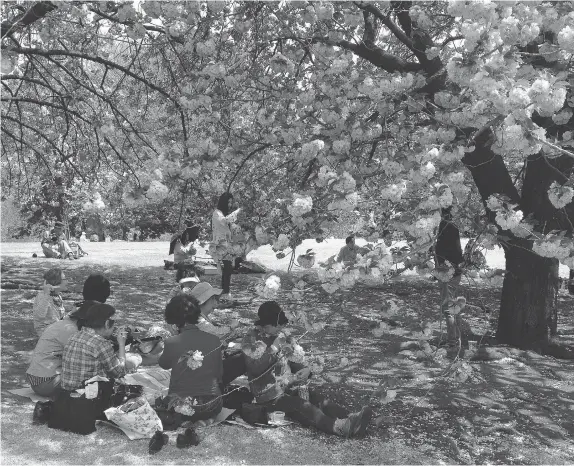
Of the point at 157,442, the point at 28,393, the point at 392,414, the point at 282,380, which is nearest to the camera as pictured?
the point at 157,442

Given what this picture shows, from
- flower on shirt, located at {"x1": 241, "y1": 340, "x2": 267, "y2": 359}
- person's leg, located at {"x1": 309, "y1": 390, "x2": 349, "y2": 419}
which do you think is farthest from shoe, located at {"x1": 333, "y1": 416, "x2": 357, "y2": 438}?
flower on shirt, located at {"x1": 241, "y1": 340, "x2": 267, "y2": 359}

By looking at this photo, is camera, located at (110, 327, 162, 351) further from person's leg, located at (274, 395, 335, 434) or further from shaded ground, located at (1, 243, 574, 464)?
person's leg, located at (274, 395, 335, 434)

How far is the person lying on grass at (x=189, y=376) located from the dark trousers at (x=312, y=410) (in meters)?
0.46

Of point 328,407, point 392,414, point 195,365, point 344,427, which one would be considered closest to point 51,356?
point 195,365

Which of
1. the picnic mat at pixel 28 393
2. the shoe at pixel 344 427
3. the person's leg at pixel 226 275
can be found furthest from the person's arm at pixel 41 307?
the person's leg at pixel 226 275

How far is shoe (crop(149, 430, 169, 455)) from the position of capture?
3952 mm

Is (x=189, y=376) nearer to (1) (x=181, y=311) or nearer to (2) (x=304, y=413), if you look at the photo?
(1) (x=181, y=311)

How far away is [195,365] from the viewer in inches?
165

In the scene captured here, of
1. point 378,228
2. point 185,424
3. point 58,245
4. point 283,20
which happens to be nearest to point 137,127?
point 283,20

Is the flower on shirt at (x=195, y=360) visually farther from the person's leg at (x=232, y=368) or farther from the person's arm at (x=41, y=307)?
the person's arm at (x=41, y=307)

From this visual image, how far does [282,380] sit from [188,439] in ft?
2.40

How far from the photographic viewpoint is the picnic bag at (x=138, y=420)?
4137 mm

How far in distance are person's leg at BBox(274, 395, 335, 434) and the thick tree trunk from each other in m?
3.27

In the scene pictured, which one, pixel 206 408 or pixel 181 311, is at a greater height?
pixel 181 311
